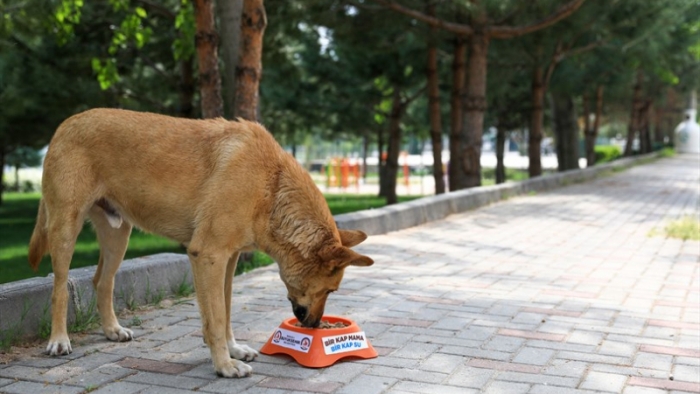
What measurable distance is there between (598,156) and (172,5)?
41.1 meters

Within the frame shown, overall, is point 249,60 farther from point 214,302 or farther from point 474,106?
point 474,106

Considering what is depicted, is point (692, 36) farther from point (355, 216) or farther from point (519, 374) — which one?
point (519, 374)

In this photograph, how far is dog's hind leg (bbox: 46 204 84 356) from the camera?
4961 millimetres

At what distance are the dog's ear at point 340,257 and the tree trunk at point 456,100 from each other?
1329cm

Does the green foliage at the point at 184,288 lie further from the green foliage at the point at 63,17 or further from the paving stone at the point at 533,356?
the green foliage at the point at 63,17

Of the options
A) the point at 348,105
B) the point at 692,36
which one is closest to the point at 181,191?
the point at 348,105

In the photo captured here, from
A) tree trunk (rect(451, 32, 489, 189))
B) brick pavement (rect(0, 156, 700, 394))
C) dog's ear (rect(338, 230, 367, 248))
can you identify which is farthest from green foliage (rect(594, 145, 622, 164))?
dog's ear (rect(338, 230, 367, 248))

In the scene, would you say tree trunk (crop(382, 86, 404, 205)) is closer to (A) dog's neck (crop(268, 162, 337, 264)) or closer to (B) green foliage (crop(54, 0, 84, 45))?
(B) green foliage (crop(54, 0, 84, 45))

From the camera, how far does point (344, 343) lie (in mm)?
4898

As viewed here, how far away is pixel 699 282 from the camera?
7.74m

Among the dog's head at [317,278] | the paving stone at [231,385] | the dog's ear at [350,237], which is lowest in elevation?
the paving stone at [231,385]

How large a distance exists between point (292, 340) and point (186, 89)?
412 inches

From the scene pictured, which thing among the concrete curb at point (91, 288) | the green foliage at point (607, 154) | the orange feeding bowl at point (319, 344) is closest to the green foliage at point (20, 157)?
the concrete curb at point (91, 288)

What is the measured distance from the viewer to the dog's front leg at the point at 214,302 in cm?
459
